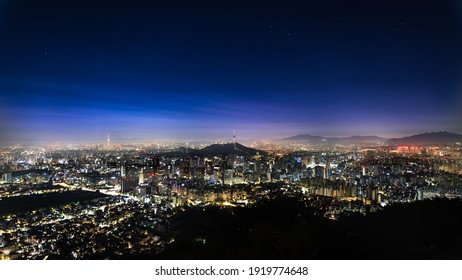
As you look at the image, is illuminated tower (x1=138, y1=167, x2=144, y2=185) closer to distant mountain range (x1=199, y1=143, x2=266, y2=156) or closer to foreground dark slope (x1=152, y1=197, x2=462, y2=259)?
distant mountain range (x1=199, y1=143, x2=266, y2=156)

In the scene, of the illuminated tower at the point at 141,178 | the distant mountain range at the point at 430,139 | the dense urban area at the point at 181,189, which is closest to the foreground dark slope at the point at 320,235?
the dense urban area at the point at 181,189

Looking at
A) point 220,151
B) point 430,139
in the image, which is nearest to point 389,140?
point 430,139

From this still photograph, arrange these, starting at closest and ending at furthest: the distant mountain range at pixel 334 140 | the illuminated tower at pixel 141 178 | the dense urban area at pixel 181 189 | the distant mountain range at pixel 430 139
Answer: the dense urban area at pixel 181 189 → the distant mountain range at pixel 430 139 → the distant mountain range at pixel 334 140 → the illuminated tower at pixel 141 178

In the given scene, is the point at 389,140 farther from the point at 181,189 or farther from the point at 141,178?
the point at 141,178

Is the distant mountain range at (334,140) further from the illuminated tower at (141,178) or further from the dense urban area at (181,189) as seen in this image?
the illuminated tower at (141,178)
